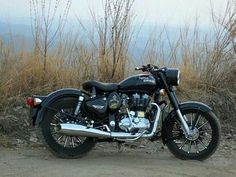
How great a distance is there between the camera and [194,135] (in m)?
7.21

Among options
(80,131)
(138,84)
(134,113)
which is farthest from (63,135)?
(138,84)

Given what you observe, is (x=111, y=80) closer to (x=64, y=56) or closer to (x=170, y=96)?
(x=64, y=56)

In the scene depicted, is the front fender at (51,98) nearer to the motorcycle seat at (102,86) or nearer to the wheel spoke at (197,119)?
the motorcycle seat at (102,86)

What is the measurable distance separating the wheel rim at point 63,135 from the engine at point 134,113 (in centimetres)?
56

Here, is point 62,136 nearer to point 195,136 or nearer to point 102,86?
point 102,86

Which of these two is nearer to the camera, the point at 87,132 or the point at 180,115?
the point at 87,132

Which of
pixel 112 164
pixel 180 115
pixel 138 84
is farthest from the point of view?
pixel 180 115

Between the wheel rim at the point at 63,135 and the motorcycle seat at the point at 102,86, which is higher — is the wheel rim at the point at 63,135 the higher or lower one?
the lower one

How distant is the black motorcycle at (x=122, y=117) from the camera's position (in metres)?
7.01

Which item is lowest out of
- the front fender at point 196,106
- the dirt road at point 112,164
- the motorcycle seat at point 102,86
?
the dirt road at point 112,164

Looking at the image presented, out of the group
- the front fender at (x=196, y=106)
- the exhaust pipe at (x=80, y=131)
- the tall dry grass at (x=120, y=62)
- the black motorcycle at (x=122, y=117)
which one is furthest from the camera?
the tall dry grass at (x=120, y=62)

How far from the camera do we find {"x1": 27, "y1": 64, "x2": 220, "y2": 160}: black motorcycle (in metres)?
7.01

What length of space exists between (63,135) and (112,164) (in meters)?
0.71

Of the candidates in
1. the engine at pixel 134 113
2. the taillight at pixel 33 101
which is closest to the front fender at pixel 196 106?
the engine at pixel 134 113
